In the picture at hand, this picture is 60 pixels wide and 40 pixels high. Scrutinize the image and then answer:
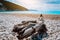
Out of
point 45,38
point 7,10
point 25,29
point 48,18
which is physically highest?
point 7,10

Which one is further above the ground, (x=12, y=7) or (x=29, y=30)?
(x=12, y=7)

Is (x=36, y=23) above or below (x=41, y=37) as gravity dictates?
above

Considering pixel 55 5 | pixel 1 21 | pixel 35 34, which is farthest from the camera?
pixel 1 21

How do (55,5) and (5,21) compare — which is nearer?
(55,5)

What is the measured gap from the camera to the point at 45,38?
180cm

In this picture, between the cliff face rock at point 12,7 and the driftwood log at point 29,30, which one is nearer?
the driftwood log at point 29,30

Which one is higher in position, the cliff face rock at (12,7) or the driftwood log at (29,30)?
the cliff face rock at (12,7)

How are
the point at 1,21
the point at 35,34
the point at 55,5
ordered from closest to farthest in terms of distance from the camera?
the point at 35,34
the point at 55,5
the point at 1,21

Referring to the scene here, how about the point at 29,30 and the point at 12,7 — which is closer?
the point at 29,30

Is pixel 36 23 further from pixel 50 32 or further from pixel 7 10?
pixel 7 10

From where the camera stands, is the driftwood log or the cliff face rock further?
the cliff face rock

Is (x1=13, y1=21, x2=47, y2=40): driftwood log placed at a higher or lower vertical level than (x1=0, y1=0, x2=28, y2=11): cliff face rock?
lower

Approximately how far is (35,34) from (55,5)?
21.3 inches

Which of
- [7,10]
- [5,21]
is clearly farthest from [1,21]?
[7,10]
